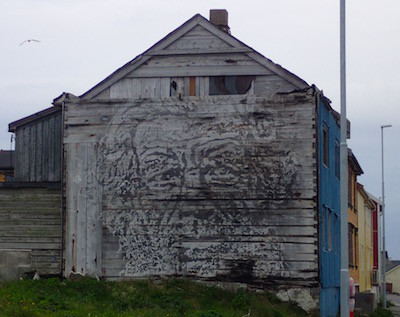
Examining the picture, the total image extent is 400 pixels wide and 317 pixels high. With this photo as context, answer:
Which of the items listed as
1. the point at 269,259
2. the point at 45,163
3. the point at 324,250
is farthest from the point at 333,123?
the point at 45,163

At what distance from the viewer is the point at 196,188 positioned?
22.8 meters

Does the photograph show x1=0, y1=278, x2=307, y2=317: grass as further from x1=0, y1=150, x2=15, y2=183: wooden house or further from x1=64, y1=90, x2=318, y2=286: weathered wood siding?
x1=0, y1=150, x2=15, y2=183: wooden house

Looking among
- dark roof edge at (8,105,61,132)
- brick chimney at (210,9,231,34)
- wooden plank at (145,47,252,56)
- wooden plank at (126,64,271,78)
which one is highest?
brick chimney at (210,9,231,34)

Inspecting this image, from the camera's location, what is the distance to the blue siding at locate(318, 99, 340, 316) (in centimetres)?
2328

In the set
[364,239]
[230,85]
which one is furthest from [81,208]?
[364,239]

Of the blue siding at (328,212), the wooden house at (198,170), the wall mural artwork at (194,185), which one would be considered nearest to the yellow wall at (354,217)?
the blue siding at (328,212)

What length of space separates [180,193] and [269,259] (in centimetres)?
289

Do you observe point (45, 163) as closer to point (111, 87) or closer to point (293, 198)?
point (111, 87)

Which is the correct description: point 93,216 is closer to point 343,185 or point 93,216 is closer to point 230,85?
point 230,85

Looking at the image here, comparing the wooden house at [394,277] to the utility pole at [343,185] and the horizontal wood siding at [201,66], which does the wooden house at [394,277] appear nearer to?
the horizontal wood siding at [201,66]

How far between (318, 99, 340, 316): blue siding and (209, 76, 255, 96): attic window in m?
2.05

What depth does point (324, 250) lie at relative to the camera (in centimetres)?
2408

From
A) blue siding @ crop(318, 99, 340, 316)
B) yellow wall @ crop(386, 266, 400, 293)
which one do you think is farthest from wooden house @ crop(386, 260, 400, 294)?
blue siding @ crop(318, 99, 340, 316)

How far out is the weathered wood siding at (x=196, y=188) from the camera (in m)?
22.2
